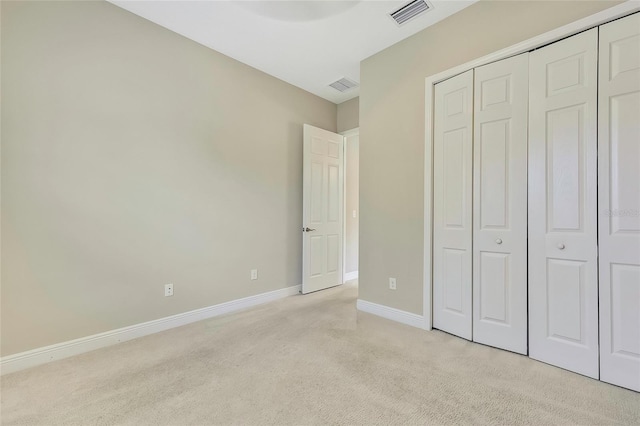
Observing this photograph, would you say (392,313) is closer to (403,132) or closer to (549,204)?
(549,204)

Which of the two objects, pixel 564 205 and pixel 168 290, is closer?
pixel 564 205

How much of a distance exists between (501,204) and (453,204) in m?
0.37

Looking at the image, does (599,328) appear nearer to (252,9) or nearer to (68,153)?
(252,9)

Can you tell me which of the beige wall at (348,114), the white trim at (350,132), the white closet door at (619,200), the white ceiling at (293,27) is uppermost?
the white ceiling at (293,27)

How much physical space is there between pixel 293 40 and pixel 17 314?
3.24 m

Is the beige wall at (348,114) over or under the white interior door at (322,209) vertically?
over

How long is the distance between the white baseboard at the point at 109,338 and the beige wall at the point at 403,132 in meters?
1.56

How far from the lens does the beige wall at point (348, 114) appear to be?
413cm

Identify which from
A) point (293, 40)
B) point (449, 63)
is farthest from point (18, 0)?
point (449, 63)

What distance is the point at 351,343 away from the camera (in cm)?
232

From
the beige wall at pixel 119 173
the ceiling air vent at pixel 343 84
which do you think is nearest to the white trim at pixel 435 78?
the ceiling air vent at pixel 343 84

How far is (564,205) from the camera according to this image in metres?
1.92

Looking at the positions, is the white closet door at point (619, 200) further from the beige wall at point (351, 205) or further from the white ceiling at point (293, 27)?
the beige wall at point (351, 205)

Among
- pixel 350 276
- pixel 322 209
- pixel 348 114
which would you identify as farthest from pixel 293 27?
pixel 350 276
